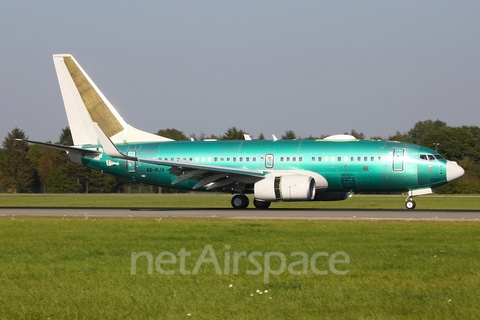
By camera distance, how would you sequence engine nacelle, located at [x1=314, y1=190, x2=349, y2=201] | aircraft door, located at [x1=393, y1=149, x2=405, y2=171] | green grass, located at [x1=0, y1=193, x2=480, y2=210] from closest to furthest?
aircraft door, located at [x1=393, y1=149, x2=405, y2=171], engine nacelle, located at [x1=314, y1=190, x2=349, y2=201], green grass, located at [x1=0, y1=193, x2=480, y2=210]

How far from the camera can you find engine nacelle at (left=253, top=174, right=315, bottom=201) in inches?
1379

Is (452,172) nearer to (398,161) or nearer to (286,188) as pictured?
(398,161)

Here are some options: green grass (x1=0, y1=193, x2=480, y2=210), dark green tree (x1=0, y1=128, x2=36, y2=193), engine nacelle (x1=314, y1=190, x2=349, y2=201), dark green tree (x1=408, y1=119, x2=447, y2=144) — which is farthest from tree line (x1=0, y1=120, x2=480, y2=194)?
dark green tree (x1=408, y1=119, x2=447, y2=144)

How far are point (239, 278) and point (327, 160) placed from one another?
23413 millimetres

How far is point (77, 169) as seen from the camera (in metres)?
92.8

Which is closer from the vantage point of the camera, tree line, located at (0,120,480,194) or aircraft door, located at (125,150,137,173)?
aircraft door, located at (125,150,137,173)

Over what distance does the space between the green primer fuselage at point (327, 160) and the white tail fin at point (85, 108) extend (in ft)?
6.31

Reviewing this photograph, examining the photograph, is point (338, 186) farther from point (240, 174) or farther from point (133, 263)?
point (133, 263)

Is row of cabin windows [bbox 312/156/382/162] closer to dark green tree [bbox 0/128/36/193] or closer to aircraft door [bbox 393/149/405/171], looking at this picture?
aircraft door [bbox 393/149/405/171]

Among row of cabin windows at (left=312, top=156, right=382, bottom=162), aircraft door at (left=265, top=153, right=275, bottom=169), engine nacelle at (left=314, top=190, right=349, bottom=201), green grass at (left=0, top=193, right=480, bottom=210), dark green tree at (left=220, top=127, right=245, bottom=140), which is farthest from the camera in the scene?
dark green tree at (left=220, top=127, right=245, bottom=140)

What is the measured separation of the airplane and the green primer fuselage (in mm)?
47

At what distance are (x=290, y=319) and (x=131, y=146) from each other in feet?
102

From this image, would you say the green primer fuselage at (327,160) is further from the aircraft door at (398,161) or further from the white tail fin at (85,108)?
the white tail fin at (85,108)

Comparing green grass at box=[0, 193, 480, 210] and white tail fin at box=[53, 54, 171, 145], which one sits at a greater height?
white tail fin at box=[53, 54, 171, 145]
